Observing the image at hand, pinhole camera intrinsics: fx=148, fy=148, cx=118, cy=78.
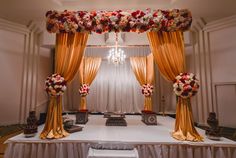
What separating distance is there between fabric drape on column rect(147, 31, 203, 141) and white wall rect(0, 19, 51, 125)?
3.91 metres

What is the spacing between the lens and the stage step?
6.22ft

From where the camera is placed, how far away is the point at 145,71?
181 inches

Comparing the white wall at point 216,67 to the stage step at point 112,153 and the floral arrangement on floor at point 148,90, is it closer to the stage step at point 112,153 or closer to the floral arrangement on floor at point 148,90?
the floral arrangement on floor at point 148,90

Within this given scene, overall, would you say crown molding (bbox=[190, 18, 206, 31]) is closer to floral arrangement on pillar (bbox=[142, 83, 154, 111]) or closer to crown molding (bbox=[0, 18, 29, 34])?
floral arrangement on pillar (bbox=[142, 83, 154, 111])

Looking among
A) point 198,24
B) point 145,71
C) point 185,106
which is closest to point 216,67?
point 198,24

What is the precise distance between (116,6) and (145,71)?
2.02m

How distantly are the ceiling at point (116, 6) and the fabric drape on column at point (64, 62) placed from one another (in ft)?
5.34

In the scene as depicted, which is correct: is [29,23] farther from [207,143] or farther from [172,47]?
[207,143]

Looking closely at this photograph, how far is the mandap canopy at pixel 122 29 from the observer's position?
2369 mm

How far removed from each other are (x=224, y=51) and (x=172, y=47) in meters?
2.44

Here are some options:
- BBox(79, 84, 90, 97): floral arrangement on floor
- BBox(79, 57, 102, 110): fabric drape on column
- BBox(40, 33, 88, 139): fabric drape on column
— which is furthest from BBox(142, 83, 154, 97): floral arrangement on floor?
BBox(40, 33, 88, 139): fabric drape on column

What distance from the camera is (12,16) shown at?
4109 mm

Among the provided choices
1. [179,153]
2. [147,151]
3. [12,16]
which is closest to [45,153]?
[147,151]

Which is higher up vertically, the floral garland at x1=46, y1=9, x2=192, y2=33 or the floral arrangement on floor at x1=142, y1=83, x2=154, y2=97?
the floral garland at x1=46, y1=9, x2=192, y2=33
